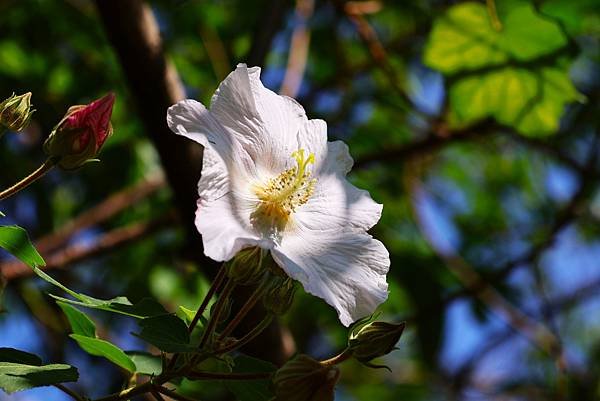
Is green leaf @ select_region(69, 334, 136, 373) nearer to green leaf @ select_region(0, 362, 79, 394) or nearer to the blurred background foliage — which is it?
green leaf @ select_region(0, 362, 79, 394)

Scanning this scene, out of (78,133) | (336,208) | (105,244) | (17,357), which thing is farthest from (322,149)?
(105,244)

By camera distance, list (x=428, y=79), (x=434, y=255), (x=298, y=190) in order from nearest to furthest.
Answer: (x=298, y=190) < (x=434, y=255) < (x=428, y=79)

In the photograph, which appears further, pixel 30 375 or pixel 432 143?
pixel 432 143

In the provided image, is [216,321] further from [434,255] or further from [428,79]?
[428,79]

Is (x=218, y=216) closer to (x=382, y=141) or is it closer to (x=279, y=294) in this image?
(x=279, y=294)

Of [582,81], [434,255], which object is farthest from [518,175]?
[434,255]

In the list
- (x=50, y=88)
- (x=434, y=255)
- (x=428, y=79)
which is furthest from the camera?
(x=428, y=79)

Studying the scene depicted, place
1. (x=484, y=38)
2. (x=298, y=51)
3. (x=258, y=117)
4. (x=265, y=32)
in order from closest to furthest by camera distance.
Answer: (x=258, y=117) < (x=265, y=32) < (x=484, y=38) < (x=298, y=51)

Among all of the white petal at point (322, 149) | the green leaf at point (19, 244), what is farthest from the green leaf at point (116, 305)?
the white petal at point (322, 149)
